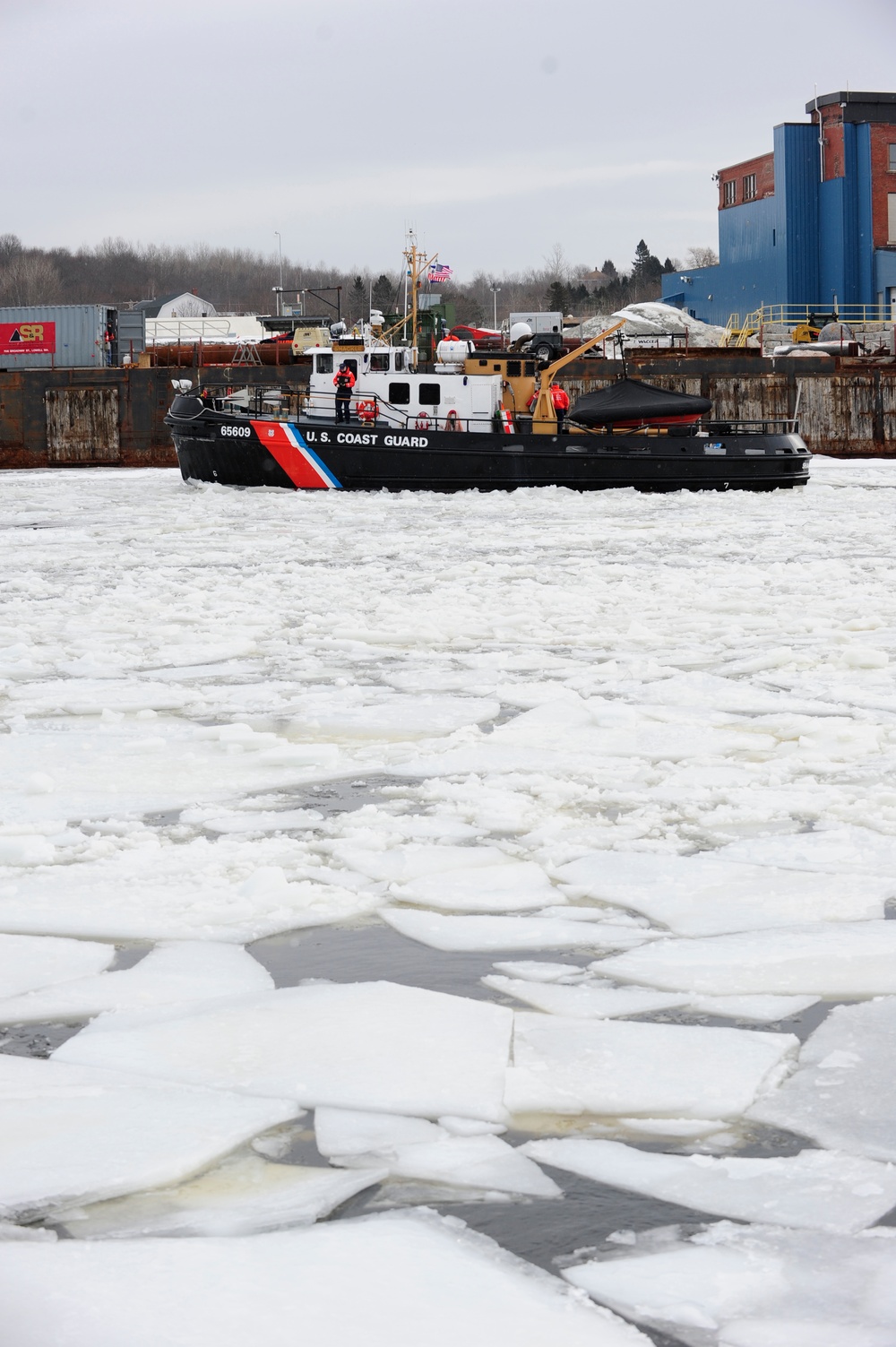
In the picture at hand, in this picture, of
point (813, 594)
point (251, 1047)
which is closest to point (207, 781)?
point (251, 1047)

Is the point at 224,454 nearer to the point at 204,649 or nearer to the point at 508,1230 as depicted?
the point at 204,649

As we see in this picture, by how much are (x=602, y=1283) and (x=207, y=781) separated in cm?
287

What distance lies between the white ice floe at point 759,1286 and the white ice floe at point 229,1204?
0.40 meters

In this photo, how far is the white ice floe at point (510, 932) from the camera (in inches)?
124

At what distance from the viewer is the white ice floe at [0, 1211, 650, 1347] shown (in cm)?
176

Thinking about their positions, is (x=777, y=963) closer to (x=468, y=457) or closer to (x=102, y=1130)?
(x=102, y=1130)

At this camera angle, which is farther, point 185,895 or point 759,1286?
point 185,895

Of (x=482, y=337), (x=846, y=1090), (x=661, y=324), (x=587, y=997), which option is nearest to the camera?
(x=846, y=1090)

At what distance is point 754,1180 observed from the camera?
84.2 inches

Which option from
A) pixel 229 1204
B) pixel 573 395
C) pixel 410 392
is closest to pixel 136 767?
pixel 229 1204

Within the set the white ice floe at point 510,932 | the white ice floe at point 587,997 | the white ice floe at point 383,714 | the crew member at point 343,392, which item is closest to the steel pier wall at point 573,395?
the crew member at point 343,392

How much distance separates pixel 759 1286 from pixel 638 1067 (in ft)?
2.11

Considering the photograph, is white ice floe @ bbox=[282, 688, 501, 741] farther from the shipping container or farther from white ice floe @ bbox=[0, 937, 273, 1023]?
the shipping container

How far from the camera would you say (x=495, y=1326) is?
1.78 metres
